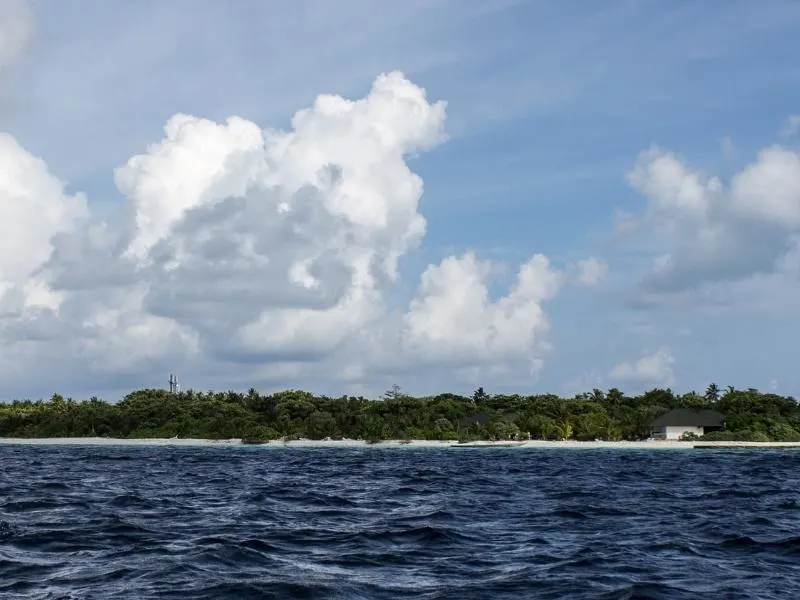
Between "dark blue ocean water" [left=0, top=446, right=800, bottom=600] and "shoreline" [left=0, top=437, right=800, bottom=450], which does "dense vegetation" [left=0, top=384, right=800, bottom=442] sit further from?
"dark blue ocean water" [left=0, top=446, right=800, bottom=600]

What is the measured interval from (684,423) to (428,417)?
48.4 m

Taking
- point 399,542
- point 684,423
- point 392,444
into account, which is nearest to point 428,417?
point 392,444

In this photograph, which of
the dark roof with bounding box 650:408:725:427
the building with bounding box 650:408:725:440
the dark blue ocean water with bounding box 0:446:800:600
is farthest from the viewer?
the dark roof with bounding box 650:408:725:427

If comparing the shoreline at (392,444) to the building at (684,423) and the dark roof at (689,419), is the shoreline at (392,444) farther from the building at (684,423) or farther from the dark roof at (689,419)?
the dark roof at (689,419)

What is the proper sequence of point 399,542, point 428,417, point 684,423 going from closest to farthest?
point 399,542 < point 684,423 < point 428,417

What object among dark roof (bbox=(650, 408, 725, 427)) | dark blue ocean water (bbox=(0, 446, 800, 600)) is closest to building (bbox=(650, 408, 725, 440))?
dark roof (bbox=(650, 408, 725, 427))

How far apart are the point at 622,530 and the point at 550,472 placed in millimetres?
39416

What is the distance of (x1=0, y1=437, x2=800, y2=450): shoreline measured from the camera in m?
139

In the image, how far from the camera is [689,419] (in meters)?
154

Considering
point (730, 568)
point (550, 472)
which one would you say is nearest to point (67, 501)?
point (730, 568)

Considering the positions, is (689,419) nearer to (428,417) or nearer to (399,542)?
(428,417)

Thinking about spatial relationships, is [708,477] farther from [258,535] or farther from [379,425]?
[379,425]

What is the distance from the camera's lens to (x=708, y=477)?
60.8m

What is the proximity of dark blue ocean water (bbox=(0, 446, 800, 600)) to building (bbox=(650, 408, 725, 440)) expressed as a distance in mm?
108699
